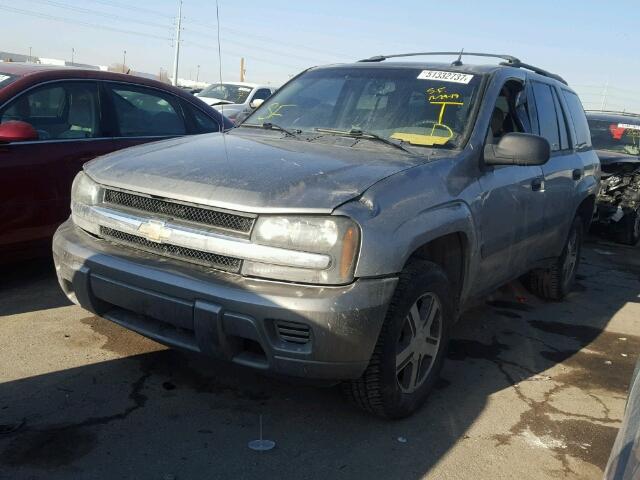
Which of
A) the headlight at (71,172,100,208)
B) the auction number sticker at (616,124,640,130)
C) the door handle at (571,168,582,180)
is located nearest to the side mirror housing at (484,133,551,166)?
the door handle at (571,168,582,180)

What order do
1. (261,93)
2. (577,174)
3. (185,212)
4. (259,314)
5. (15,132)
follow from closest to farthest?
(259,314) < (185,212) < (15,132) < (577,174) < (261,93)

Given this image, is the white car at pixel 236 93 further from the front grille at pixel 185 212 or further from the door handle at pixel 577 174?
the front grille at pixel 185 212

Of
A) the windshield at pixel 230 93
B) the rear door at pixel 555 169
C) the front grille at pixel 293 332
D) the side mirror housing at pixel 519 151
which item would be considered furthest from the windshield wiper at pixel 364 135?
the windshield at pixel 230 93

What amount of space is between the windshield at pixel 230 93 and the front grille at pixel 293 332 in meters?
14.1

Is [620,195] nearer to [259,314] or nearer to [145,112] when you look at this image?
[145,112]

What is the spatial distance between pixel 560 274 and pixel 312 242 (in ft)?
11.6

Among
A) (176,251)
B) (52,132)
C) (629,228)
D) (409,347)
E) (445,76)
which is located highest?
(445,76)

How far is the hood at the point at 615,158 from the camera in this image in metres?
8.44

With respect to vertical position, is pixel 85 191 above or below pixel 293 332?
above

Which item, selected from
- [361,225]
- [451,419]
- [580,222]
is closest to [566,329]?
[580,222]

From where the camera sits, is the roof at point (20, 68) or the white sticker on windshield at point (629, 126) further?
the white sticker on windshield at point (629, 126)

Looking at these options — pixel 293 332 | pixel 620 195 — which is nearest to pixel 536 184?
pixel 293 332

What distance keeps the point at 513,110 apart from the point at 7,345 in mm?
3531

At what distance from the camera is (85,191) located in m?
3.51
